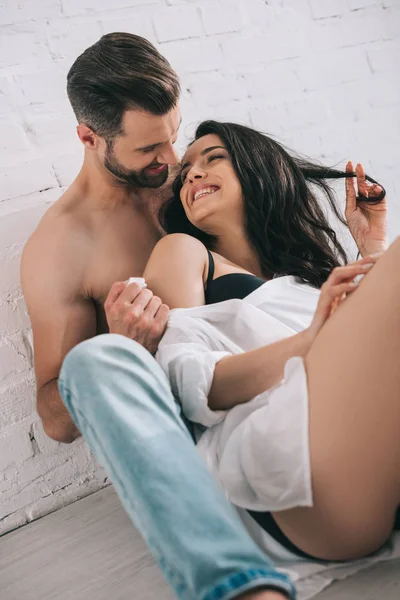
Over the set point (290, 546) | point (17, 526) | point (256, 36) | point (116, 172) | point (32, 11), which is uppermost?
point (32, 11)

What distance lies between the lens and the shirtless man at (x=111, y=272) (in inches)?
38.0

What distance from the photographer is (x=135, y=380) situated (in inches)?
39.7

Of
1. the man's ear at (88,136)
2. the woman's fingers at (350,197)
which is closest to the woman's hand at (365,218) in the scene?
the woman's fingers at (350,197)

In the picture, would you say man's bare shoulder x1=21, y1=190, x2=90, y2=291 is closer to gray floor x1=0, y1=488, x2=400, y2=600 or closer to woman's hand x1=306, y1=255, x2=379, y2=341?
gray floor x1=0, y1=488, x2=400, y2=600

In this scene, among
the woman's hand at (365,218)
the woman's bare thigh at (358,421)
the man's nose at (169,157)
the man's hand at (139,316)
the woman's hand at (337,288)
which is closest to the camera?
the woman's bare thigh at (358,421)

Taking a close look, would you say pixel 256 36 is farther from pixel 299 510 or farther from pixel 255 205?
pixel 299 510

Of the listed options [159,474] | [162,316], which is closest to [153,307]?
[162,316]

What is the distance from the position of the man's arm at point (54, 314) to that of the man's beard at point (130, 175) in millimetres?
226

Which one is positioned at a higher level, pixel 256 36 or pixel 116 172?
pixel 256 36

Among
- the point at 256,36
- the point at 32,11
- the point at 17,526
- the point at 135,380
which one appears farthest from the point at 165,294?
the point at 256,36

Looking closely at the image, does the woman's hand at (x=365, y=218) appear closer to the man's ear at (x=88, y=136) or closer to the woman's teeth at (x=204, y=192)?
the woman's teeth at (x=204, y=192)

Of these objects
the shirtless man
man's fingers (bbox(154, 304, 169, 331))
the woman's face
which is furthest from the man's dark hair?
man's fingers (bbox(154, 304, 169, 331))

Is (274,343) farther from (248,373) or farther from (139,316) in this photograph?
(139,316)

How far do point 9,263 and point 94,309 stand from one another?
283 millimetres
